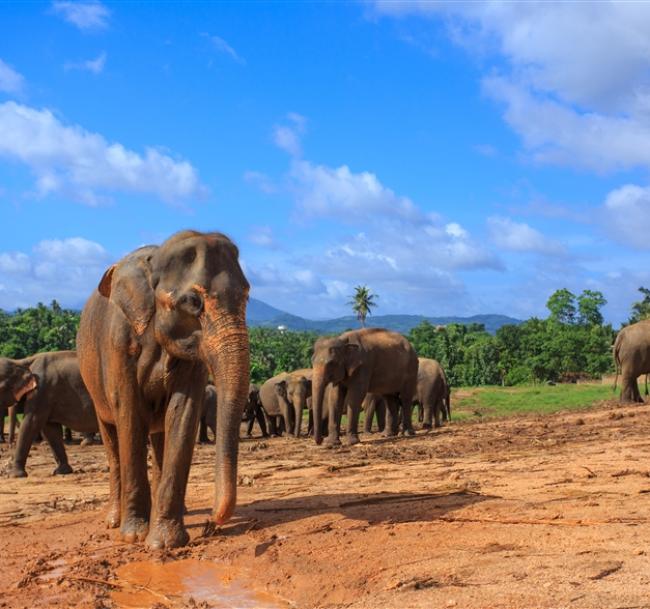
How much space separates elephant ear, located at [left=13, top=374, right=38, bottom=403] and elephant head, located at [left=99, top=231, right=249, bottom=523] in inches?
334

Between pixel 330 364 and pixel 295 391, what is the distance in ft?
30.5

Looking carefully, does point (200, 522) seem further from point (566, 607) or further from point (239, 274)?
point (566, 607)

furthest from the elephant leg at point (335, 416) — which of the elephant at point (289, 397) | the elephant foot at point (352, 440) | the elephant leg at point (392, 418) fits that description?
the elephant at point (289, 397)

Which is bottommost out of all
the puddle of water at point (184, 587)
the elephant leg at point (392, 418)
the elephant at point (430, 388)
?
the puddle of water at point (184, 587)

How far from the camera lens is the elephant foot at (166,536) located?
777cm

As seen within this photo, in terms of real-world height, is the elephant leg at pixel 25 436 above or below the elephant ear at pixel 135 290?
below

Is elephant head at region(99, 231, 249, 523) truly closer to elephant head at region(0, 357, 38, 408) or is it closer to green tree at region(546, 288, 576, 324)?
elephant head at region(0, 357, 38, 408)

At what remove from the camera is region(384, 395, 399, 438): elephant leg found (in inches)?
890

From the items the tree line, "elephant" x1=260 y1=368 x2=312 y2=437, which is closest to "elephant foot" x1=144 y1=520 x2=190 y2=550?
"elephant" x1=260 y1=368 x2=312 y2=437

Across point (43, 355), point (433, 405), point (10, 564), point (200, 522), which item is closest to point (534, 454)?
point (200, 522)

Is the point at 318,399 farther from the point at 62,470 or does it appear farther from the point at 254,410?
the point at 254,410

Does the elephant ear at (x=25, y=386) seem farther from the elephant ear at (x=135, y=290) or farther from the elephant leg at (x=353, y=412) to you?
the elephant ear at (x=135, y=290)

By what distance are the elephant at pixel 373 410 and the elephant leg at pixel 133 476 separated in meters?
16.8

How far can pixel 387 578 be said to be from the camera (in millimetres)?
6172
